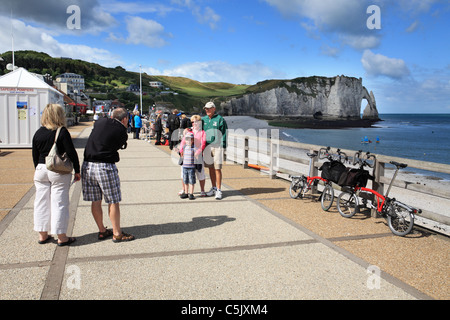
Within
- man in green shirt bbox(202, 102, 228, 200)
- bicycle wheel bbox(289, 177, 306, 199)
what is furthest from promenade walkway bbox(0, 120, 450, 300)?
man in green shirt bbox(202, 102, 228, 200)

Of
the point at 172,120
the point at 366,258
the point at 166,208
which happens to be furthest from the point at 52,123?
the point at 172,120

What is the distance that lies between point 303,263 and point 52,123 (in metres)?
3.28

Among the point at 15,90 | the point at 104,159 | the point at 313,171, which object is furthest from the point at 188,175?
the point at 15,90

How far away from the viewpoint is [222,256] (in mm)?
4336

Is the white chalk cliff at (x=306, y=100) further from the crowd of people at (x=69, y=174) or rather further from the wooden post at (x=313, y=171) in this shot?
the crowd of people at (x=69, y=174)

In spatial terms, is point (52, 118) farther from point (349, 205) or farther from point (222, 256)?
point (349, 205)

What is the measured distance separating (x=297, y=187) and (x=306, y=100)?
168 meters

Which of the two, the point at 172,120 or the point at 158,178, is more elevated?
the point at 172,120

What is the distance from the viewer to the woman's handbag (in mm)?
4238

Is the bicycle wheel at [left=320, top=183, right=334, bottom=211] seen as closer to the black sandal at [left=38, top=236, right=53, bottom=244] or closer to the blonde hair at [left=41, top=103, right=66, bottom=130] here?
the black sandal at [left=38, top=236, right=53, bottom=244]

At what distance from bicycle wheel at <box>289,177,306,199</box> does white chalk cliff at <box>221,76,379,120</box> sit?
153873 millimetres

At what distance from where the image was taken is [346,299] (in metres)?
3.33

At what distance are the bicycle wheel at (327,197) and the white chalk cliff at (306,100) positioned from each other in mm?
154627

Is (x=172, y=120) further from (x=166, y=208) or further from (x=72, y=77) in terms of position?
(x=72, y=77)
